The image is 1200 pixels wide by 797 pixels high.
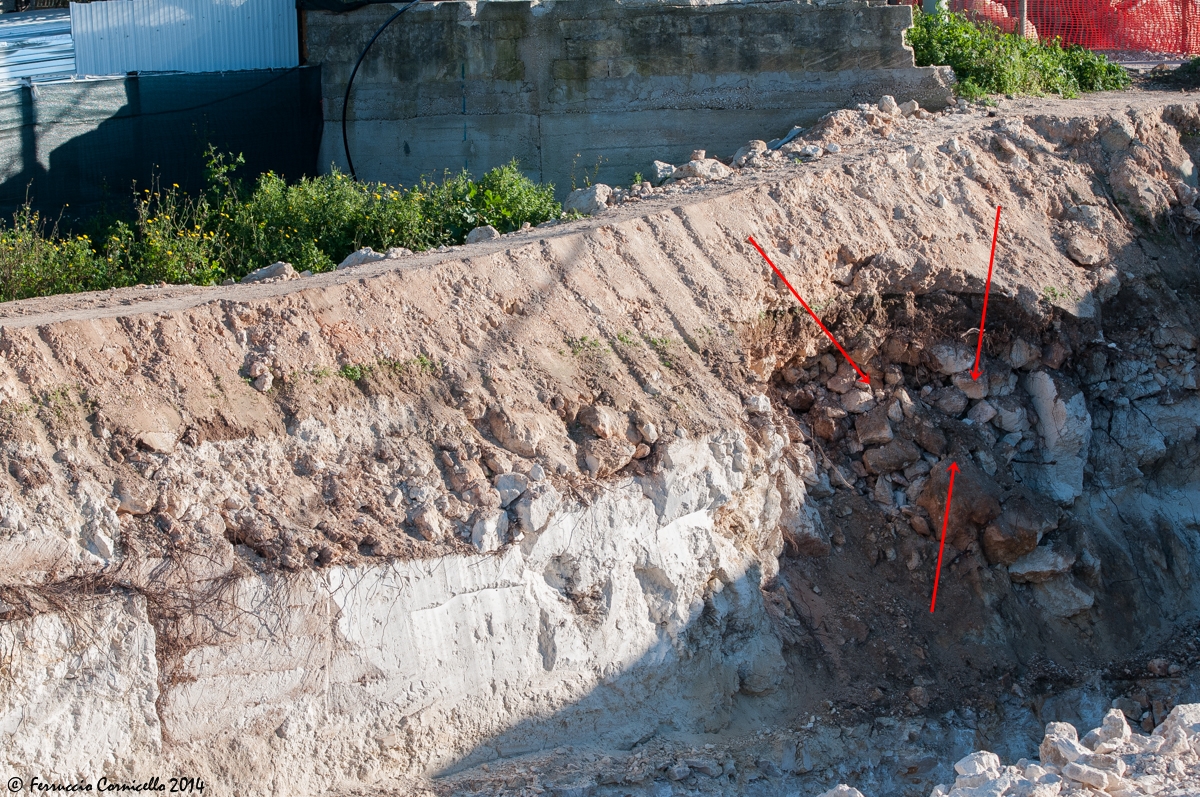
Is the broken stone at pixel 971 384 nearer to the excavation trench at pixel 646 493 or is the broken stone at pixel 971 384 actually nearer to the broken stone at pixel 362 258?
the excavation trench at pixel 646 493

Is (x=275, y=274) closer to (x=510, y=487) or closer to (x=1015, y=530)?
(x=510, y=487)

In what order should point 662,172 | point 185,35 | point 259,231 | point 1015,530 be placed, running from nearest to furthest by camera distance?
point 1015,530
point 259,231
point 662,172
point 185,35

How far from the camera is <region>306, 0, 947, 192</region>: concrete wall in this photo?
345 inches

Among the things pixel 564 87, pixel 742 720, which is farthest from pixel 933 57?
pixel 742 720

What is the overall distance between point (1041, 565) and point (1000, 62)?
4487mm

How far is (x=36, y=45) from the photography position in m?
10.5

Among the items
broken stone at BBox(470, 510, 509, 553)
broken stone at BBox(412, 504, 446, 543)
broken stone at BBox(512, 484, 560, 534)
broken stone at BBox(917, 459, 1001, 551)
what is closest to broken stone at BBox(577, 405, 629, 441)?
broken stone at BBox(512, 484, 560, 534)

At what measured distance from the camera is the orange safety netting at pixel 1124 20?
1141cm

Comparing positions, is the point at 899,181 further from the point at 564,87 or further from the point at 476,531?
the point at 476,531

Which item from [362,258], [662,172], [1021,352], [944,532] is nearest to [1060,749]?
[944,532]

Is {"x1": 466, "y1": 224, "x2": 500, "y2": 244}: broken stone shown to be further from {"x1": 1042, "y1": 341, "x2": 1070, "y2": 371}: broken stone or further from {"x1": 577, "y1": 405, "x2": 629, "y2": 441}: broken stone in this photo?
{"x1": 1042, "y1": 341, "x2": 1070, "y2": 371}: broken stone

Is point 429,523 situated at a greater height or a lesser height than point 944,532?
greater

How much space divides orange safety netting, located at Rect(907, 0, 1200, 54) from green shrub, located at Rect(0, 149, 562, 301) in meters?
6.28

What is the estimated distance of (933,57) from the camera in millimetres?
9070
